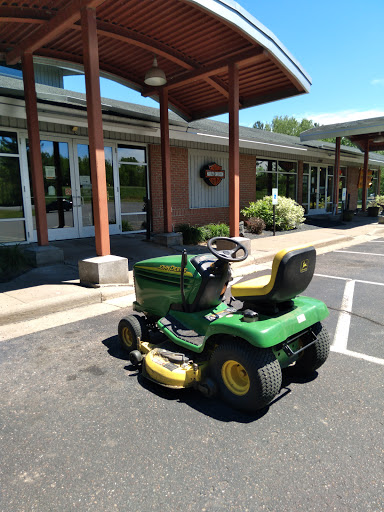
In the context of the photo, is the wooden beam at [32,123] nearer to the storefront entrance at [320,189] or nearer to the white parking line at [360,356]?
the white parking line at [360,356]

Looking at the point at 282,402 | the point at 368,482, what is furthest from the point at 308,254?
the point at 368,482

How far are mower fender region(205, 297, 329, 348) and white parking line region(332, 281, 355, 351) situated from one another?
3.46 feet

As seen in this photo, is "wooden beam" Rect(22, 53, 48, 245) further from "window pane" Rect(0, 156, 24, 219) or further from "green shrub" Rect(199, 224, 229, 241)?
"green shrub" Rect(199, 224, 229, 241)

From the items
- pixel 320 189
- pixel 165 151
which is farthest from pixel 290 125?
pixel 165 151

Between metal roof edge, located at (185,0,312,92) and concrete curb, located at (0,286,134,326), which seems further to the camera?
metal roof edge, located at (185,0,312,92)

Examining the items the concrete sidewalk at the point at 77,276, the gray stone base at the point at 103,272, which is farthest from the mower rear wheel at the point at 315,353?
the gray stone base at the point at 103,272

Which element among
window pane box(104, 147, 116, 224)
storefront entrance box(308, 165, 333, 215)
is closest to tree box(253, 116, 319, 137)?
storefront entrance box(308, 165, 333, 215)

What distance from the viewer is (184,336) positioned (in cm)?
314

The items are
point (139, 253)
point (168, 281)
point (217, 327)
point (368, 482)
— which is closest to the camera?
point (368, 482)

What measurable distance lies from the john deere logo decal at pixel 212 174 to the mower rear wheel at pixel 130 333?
10454 mm

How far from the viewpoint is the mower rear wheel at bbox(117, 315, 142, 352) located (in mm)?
3539

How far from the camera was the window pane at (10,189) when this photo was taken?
8.62m

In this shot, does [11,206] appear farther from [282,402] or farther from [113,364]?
[282,402]

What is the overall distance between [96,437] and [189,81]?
26.9ft
